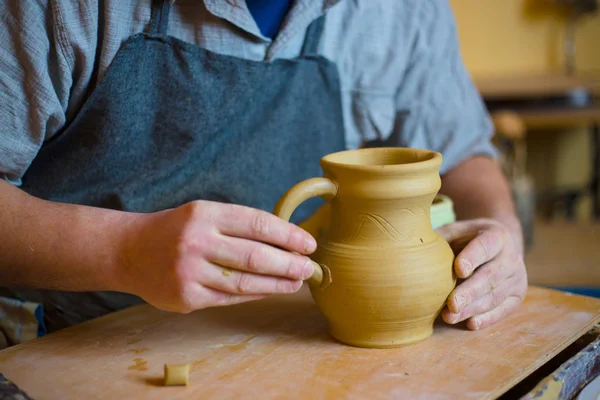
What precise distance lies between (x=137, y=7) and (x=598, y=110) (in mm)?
2978

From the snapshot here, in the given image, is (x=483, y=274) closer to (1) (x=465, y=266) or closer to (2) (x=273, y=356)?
(1) (x=465, y=266)

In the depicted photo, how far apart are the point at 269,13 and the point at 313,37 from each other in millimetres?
107

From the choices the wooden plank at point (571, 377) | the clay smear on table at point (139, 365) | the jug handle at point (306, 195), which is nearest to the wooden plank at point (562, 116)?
the wooden plank at point (571, 377)

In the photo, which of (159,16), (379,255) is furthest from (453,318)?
(159,16)

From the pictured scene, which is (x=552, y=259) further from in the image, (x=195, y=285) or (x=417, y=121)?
(x=195, y=285)

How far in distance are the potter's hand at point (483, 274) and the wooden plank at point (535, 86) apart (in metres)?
2.70

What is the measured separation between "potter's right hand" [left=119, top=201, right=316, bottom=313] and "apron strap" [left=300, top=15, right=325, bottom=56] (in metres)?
0.51

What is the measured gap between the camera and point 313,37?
1.29 metres

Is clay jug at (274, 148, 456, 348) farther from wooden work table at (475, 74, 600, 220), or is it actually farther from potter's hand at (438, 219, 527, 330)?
wooden work table at (475, 74, 600, 220)

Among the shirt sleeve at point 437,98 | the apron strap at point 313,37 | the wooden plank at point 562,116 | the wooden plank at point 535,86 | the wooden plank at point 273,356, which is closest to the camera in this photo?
the wooden plank at point 273,356

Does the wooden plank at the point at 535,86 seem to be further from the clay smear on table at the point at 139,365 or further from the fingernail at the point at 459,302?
the clay smear on table at the point at 139,365

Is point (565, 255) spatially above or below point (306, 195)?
below

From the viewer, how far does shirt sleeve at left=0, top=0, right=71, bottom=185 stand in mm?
1017

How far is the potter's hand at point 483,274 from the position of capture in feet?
3.23
